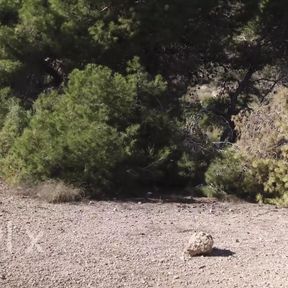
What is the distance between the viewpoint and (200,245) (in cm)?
757

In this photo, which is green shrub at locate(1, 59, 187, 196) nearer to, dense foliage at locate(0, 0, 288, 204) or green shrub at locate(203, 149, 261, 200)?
dense foliage at locate(0, 0, 288, 204)

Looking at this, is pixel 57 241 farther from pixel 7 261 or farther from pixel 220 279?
pixel 220 279

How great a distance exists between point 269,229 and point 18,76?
23.2 feet

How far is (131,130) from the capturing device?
38.1ft

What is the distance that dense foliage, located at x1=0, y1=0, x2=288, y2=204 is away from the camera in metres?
11.3

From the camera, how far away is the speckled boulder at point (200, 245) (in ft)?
Result: 24.9

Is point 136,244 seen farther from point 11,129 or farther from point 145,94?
point 11,129

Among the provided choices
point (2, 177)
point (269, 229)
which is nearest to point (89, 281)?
point (269, 229)

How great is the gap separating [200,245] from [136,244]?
38.3 inches

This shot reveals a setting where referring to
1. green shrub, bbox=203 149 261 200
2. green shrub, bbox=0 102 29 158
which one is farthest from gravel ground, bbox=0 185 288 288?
green shrub, bbox=0 102 29 158

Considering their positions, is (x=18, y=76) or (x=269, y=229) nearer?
(x=269, y=229)

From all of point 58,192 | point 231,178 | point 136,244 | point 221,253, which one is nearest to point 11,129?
point 58,192

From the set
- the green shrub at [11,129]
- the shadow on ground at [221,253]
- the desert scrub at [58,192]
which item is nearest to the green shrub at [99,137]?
the desert scrub at [58,192]

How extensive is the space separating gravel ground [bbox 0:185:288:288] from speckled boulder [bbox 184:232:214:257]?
0.30ft
